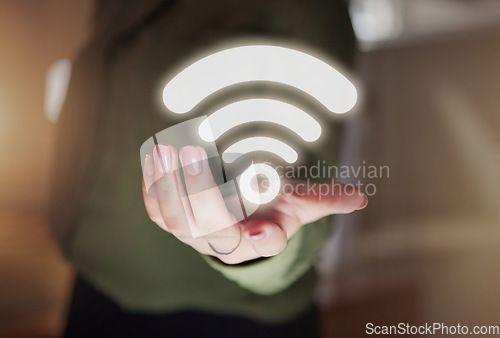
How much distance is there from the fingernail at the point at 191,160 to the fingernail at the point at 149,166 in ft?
0.18

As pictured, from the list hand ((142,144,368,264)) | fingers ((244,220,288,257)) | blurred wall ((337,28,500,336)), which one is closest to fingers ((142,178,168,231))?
hand ((142,144,368,264))

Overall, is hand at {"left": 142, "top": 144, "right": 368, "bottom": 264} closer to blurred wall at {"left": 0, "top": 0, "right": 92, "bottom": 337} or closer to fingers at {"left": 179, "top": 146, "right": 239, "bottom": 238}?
fingers at {"left": 179, "top": 146, "right": 239, "bottom": 238}

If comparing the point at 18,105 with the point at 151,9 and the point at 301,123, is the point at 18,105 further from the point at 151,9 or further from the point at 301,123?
the point at 301,123

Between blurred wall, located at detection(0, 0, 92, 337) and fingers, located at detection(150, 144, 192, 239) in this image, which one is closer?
fingers, located at detection(150, 144, 192, 239)

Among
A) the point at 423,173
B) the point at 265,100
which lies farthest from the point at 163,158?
the point at 423,173

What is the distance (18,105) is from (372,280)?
1.63 ft

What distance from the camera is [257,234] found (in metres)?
0.39

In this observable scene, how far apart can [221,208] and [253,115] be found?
0.11 meters

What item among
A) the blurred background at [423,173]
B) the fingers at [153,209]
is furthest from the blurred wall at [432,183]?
the fingers at [153,209]

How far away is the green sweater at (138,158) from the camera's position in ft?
1.51

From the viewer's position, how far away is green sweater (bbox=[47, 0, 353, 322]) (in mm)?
461

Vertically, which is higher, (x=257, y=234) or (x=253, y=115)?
(x=253, y=115)

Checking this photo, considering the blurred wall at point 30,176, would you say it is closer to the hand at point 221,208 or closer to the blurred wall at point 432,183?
the hand at point 221,208

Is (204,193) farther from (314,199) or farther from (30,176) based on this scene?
(30,176)
